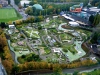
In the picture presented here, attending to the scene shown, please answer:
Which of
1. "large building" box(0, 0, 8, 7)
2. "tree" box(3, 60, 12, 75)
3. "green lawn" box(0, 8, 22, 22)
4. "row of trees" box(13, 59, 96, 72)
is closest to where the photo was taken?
"tree" box(3, 60, 12, 75)

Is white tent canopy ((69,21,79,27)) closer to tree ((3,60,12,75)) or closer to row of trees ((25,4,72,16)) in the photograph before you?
row of trees ((25,4,72,16))

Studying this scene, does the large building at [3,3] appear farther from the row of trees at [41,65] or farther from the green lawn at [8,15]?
the row of trees at [41,65]

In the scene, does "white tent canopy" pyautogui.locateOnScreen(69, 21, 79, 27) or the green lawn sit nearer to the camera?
"white tent canopy" pyautogui.locateOnScreen(69, 21, 79, 27)

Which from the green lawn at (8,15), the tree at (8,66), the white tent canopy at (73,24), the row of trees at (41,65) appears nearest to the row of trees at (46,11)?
the green lawn at (8,15)

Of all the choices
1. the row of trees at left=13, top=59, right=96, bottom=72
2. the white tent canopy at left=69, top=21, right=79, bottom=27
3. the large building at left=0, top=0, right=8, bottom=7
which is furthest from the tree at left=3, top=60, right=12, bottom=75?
the large building at left=0, top=0, right=8, bottom=7

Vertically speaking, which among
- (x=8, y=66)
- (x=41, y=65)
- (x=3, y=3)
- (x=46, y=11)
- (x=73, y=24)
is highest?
(x=3, y=3)

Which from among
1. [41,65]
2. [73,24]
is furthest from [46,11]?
[41,65]

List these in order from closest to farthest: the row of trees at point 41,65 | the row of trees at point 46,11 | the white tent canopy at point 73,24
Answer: the row of trees at point 41,65 < the white tent canopy at point 73,24 < the row of trees at point 46,11

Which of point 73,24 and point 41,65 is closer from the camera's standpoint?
point 41,65

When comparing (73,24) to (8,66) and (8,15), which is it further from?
(8,66)

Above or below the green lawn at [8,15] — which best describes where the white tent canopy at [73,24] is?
below
